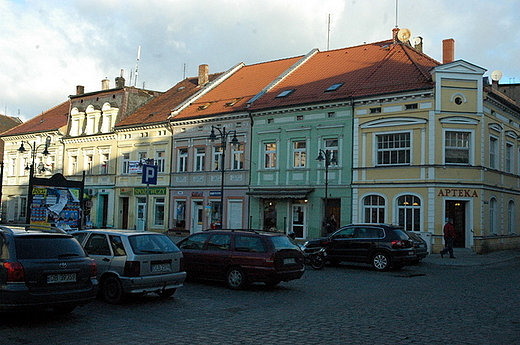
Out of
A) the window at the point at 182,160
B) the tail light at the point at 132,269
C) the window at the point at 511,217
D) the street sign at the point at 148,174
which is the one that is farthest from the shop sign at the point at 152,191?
the tail light at the point at 132,269

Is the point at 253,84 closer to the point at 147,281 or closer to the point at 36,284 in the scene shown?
the point at 147,281

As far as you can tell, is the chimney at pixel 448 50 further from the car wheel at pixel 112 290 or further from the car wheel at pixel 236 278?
the car wheel at pixel 112 290

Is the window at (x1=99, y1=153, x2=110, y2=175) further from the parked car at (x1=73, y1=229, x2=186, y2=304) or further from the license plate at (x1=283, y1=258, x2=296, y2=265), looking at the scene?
the parked car at (x1=73, y1=229, x2=186, y2=304)

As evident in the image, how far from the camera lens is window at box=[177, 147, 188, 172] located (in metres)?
37.0

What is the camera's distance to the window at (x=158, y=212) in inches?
1503

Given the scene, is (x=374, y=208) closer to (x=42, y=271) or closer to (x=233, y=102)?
(x=233, y=102)

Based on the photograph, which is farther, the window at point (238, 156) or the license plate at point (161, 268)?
the window at point (238, 156)

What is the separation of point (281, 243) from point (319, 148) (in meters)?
16.5

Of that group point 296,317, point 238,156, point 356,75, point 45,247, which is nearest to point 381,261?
point 296,317

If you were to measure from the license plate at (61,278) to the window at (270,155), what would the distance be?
77.3 feet

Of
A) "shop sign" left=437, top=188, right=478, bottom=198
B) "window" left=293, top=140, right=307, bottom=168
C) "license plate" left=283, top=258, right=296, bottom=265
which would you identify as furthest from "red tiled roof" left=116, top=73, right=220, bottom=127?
"license plate" left=283, top=258, right=296, bottom=265

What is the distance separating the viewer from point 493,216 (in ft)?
95.3

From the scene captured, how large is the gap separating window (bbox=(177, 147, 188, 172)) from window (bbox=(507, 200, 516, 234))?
20.2m

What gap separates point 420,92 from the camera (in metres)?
26.9
